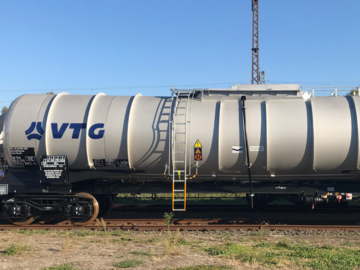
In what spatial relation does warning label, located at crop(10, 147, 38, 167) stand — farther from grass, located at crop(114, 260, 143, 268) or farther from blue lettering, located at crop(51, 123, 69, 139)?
grass, located at crop(114, 260, 143, 268)

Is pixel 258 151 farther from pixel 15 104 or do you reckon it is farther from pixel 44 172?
pixel 15 104

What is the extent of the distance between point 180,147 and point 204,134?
0.88m

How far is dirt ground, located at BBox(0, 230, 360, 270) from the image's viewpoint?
7.25m

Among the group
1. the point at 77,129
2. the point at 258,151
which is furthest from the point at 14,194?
the point at 258,151

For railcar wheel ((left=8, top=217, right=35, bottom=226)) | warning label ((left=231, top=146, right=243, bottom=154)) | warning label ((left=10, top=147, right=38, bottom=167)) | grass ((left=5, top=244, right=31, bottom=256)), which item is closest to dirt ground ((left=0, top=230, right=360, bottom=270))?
grass ((left=5, top=244, right=31, bottom=256))

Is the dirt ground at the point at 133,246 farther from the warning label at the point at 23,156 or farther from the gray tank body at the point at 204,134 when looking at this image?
the warning label at the point at 23,156

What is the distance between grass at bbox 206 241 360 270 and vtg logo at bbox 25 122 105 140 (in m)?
5.14

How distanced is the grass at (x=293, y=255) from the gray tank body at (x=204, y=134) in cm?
278

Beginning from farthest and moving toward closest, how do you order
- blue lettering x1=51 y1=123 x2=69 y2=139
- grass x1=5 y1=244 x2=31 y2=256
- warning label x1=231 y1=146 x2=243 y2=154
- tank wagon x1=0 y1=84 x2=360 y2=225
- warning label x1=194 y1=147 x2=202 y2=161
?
blue lettering x1=51 y1=123 x2=69 y2=139 → warning label x1=194 y1=147 x2=202 y2=161 → warning label x1=231 y1=146 x2=243 y2=154 → tank wagon x1=0 y1=84 x2=360 y2=225 → grass x1=5 y1=244 x2=31 y2=256

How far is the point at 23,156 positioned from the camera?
1103 cm

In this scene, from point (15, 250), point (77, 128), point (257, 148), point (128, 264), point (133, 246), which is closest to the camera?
point (128, 264)

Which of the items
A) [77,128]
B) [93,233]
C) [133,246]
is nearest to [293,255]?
[133,246]

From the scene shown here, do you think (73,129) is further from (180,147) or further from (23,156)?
(180,147)

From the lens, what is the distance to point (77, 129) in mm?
10805
